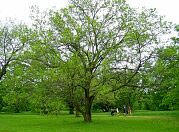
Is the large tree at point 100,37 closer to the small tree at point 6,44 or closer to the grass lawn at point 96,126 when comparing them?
the grass lawn at point 96,126

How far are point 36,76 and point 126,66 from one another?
887 cm

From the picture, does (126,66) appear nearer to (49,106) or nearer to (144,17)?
(144,17)

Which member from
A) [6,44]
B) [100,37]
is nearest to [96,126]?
[100,37]

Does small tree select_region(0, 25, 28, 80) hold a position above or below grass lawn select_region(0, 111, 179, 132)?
above

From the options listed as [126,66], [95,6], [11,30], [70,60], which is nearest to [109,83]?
[126,66]

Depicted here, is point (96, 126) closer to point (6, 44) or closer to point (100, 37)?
point (100, 37)

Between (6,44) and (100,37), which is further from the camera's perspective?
(6,44)

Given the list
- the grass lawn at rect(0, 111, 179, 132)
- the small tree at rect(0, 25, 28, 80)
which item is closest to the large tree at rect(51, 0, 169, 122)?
the grass lawn at rect(0, 111, 179, 132)

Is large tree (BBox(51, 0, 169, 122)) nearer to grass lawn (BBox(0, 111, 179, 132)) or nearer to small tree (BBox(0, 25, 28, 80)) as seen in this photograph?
grass lawn (BBox(0, 111, 179, 132))

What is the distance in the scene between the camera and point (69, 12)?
3859 cm

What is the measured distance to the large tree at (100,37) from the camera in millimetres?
36406

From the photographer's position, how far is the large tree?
119 ft

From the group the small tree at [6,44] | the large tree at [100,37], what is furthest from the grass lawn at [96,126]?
the small tree at [6,44]

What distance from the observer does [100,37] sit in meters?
38.0
